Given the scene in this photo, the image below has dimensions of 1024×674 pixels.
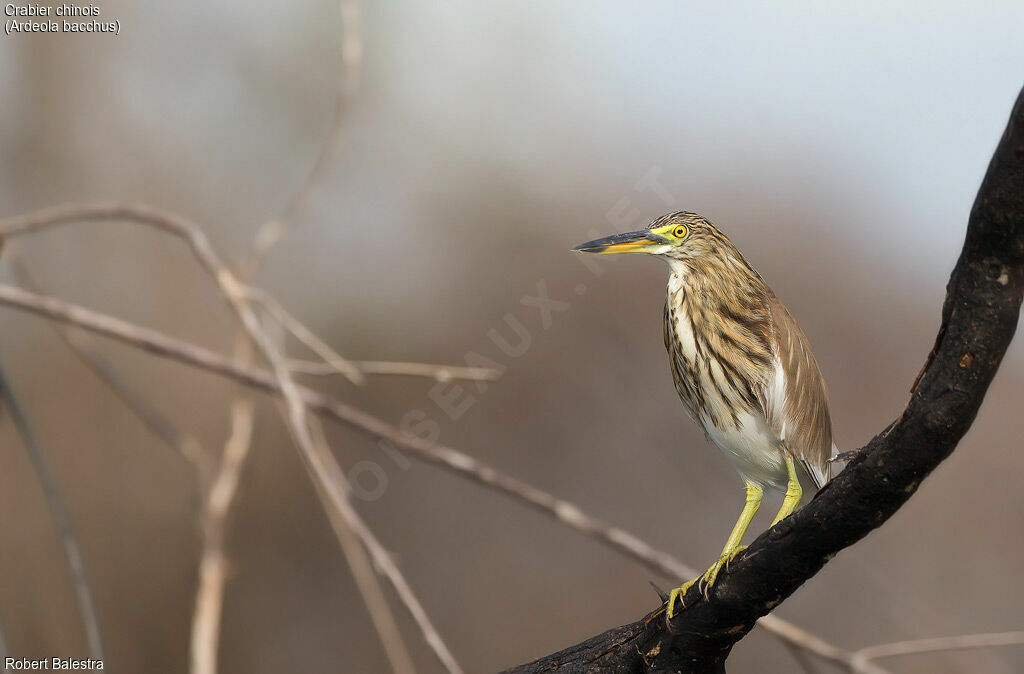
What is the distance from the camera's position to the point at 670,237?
1.43m

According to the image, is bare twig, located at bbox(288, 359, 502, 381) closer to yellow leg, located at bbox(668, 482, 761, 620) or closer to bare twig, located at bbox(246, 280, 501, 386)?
bare twig, located at bbox(246, 280, 501, 386)

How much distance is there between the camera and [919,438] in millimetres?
921

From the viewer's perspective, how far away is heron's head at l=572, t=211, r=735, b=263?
143 cm

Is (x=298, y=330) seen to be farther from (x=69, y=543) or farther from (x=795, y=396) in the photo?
(x=795, y=396)

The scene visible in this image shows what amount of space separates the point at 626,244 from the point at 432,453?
0.55m

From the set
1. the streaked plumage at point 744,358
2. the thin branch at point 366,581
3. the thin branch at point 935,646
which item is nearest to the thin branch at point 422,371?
the thin branch at point 366,581

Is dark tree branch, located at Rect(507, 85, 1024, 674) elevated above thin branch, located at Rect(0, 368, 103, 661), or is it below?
below

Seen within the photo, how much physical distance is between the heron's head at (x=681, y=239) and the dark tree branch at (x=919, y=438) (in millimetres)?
507

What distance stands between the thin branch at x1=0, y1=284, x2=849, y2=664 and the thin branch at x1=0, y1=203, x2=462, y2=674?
89 millimetres

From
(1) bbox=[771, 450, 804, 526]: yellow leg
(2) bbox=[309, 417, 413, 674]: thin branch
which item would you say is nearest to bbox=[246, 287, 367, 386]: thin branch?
(2) bbox=[309, 417, 413, 674]: thin branch

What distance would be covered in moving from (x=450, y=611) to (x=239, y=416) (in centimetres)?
312

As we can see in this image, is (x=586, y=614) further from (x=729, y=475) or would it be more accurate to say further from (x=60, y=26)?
(x=60, y=26)

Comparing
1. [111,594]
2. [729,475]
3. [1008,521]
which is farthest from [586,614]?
[111,594]

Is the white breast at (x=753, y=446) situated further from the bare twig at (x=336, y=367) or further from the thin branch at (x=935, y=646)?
the bare twig at (x=336, y=367)
